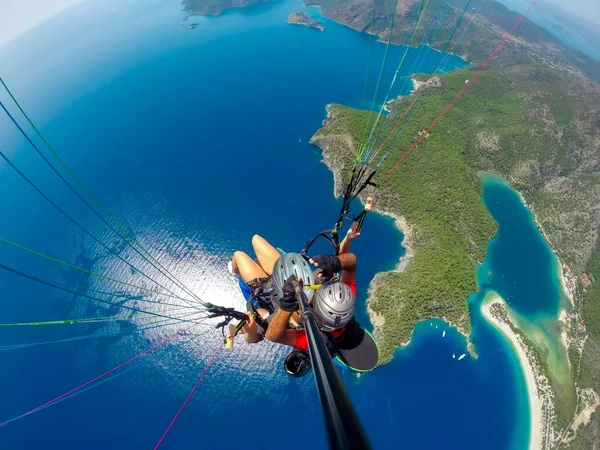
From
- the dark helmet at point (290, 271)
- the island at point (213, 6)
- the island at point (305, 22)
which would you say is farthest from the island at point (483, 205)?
the island at point (213, 6)

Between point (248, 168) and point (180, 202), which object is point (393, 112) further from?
point (180, 202)

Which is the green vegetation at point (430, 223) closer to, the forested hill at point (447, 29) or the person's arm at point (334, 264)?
the person's arm at point (334, 264)

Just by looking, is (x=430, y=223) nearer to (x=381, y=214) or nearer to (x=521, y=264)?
(x=381, y=214)

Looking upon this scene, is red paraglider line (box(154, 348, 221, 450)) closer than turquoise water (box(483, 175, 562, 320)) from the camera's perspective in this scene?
Yes

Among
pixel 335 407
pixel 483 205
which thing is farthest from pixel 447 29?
pixel 335 407

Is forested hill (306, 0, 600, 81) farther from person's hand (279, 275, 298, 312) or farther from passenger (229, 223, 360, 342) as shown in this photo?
person's hand (279, 275, 298, 312)

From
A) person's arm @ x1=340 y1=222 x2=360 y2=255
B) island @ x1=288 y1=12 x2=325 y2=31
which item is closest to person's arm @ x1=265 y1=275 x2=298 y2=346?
person's arm @ x1=340 y1=222 x2=360 y2=255

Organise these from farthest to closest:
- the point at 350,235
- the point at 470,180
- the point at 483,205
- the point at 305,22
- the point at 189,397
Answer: the point at 305,22, the point at 470,180, the point at 483,205, the point at 189,397, the point at 350,235
